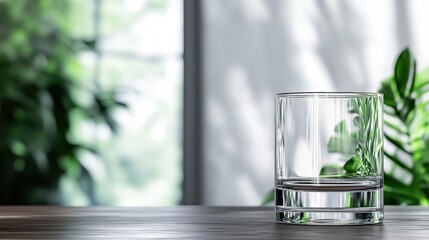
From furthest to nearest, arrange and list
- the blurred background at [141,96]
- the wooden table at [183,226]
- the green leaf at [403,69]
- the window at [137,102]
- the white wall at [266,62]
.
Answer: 1. the window at [137,102]
2. the blurred background at [141,96]
3. the white wall at [266,62]
4. the green leaf at [403,69]
5. the wooden table at [183,226]

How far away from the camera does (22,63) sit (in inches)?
118

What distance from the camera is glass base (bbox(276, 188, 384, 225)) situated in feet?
1.93

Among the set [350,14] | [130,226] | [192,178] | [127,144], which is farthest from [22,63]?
[130,226]

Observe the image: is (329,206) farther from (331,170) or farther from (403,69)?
(403,69)

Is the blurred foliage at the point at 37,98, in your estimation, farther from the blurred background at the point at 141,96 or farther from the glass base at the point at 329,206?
the glass base at the point at 329,206

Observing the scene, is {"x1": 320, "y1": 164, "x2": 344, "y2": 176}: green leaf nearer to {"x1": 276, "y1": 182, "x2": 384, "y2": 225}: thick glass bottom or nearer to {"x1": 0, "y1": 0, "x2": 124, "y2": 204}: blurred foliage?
{"x1": 276, "y1": 182, "x2": 384, "y2": 225}: thick glass bottom

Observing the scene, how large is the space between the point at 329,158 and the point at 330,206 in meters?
0.03

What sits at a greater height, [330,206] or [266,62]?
[266,62]

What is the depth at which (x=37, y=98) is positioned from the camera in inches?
118

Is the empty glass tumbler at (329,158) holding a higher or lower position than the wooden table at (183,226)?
higher

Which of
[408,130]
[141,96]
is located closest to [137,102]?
[141,96]

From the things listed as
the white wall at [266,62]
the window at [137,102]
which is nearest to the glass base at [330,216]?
the white wall at [266,62]

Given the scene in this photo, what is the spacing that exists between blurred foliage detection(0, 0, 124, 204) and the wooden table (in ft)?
7.25

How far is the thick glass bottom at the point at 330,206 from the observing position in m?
0.59
